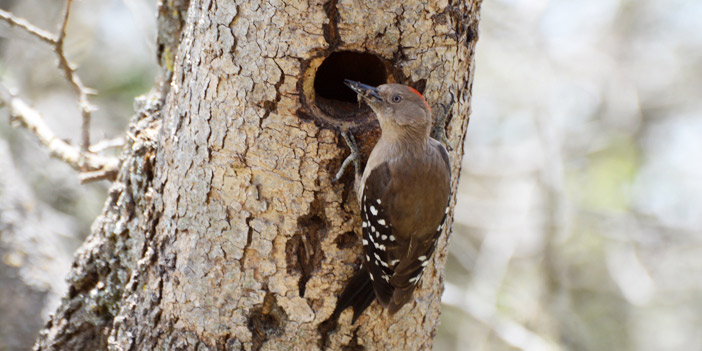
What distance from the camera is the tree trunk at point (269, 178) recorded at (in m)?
2.53

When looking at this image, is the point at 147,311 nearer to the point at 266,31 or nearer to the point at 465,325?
the point at 266,31

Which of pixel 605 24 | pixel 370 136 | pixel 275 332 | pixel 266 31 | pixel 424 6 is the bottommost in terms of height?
pixel 275 332

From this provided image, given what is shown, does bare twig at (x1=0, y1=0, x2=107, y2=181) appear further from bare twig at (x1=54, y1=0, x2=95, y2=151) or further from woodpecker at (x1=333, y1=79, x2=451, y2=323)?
woodpecker at (x1=333, y1=79, x2=451, y2=323)

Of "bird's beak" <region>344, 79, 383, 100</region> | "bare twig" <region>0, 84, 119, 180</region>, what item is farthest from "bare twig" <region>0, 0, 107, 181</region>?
"bird's beak" <region>344, 79, 383, 100</region>

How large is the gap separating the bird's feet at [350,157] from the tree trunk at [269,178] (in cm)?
3

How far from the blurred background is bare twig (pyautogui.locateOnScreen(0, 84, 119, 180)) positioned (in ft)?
2.11

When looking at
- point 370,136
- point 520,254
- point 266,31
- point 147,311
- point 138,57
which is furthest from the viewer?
point 520,254

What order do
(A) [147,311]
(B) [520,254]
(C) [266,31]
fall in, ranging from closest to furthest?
(C) [266,31]
(A) [147,311]
(B) [520,254]

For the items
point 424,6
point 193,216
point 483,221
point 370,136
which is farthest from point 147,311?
point 483,221

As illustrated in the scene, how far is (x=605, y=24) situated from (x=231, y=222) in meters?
6.89

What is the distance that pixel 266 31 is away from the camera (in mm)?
2523

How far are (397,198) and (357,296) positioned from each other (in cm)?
51

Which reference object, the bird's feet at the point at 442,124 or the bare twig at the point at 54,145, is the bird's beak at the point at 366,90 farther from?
the bare twig at the point at 54,145

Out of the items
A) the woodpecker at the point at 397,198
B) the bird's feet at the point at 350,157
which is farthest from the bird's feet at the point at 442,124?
the bird's feet at the point at 350,157
